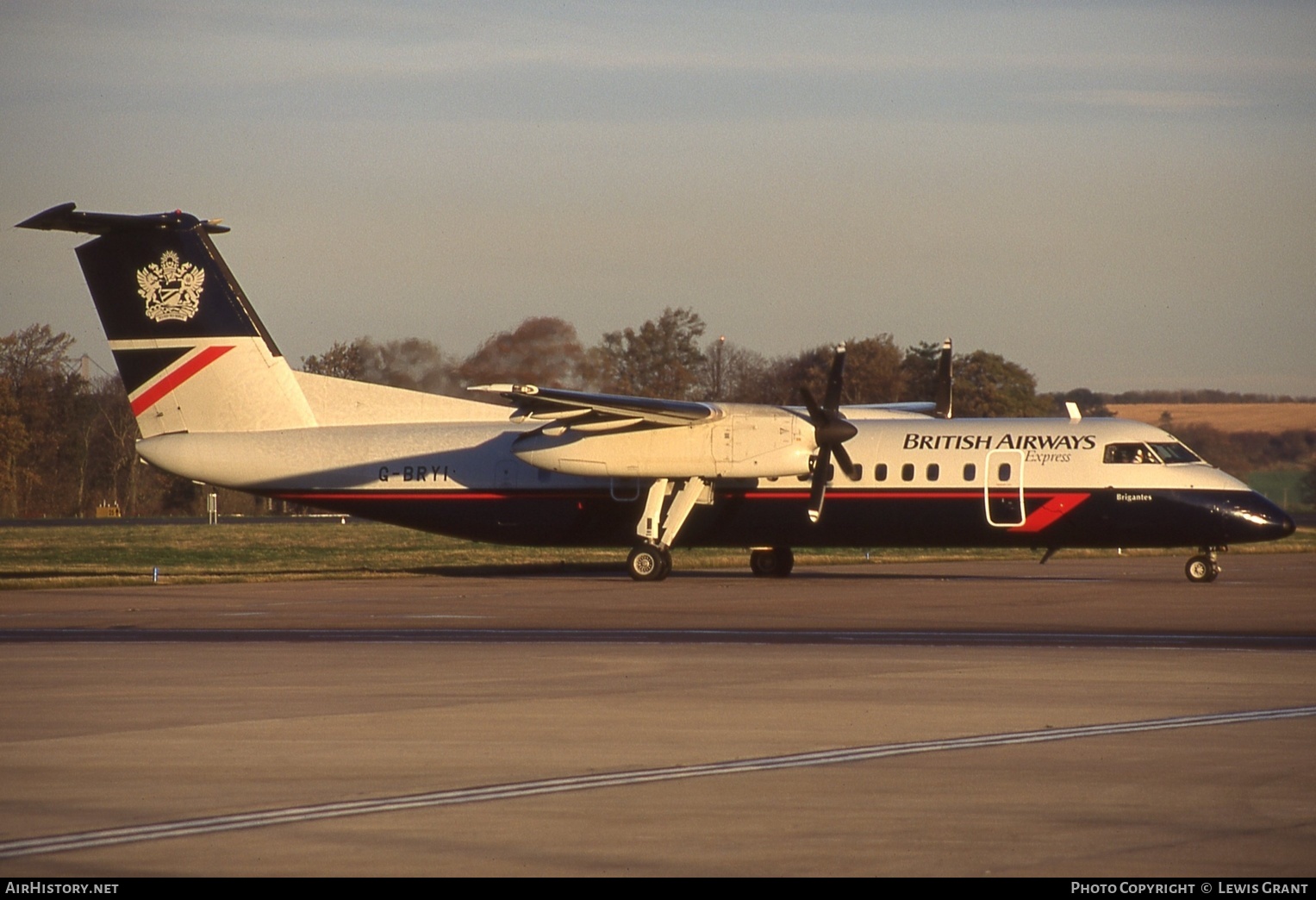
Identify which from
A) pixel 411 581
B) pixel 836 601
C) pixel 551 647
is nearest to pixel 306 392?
pixel 411 581

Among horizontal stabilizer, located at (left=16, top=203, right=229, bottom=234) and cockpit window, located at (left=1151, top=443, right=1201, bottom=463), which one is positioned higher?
horizontal stabilizer, located at (left=16, top=203, right=229, bottom=234)

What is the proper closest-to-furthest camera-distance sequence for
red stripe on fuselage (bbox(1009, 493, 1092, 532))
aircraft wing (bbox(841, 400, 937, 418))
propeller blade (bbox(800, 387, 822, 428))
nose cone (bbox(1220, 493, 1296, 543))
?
nose cone (bbox(1220, 493, 1296, 543)) → propeller blade (bbox(800, 387, 822, 428)) → red stripe on fuselage (bbox(1009, 493, 1092, 532)) → aircraft wing (bbox(841, 400, 937, 418))

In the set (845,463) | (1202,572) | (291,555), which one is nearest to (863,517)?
(845,463)

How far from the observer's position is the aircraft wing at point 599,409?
27.7 m

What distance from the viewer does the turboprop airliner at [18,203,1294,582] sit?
92.2 ft

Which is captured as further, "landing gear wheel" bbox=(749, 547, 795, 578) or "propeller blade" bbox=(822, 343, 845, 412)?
"landing gear wheel" bbox=(749, 547, 795, 578)

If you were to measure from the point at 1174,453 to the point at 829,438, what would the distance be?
21.8 ft

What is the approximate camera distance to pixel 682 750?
10266mm

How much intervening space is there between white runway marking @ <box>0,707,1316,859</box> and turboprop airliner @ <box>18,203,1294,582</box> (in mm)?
16205

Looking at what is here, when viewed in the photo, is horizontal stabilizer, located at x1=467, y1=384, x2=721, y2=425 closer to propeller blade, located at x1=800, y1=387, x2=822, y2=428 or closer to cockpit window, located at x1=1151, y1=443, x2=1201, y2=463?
propeller blade, located at x1=800, y1=387, x2=822, y2=428

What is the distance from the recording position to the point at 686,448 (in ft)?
95.9

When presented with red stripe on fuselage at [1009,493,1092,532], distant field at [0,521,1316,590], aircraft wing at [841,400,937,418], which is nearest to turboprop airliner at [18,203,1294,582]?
red stripe on fuselage at [1009,493,1092,532]

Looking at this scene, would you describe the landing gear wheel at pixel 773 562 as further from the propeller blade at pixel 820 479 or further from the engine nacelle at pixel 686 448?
the engine nacelle at pixel 686 448

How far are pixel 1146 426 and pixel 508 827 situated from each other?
23.5 meters
